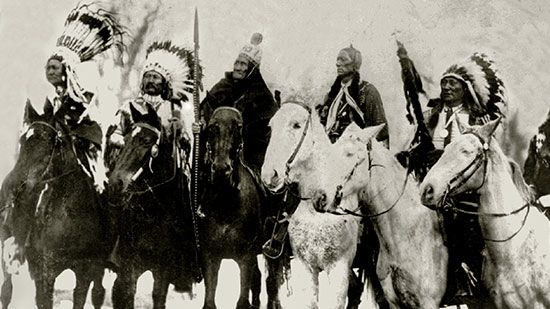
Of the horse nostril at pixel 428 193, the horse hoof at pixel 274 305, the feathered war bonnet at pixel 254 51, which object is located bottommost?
the horse hoof at pixel 274 305

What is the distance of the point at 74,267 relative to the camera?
22.0ft

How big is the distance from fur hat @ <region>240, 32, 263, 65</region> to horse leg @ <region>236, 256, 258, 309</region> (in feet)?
5.19

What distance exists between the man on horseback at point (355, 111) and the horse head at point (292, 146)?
10 centimetres

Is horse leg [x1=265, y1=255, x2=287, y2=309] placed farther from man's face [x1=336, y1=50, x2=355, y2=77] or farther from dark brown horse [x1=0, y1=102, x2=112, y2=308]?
man's face [x1=336, y1=50, x2=355, y2=77]

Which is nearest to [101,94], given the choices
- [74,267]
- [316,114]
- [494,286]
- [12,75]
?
[12,75]

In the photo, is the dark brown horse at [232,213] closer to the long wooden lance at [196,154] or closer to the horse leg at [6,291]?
the long wooden lance at [196,154]

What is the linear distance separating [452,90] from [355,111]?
2.45ft

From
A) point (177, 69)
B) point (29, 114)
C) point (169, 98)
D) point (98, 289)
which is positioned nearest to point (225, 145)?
point (169, 98)

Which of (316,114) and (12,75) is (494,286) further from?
(12,75)

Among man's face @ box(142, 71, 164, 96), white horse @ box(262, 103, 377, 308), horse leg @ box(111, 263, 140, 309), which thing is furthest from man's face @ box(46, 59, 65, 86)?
white horse @ box(262, 103, 377, 308)

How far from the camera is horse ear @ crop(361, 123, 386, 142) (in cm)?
591

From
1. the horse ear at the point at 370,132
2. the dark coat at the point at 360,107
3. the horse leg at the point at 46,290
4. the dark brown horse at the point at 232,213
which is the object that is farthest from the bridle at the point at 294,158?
the horse leg at the point at 46,290

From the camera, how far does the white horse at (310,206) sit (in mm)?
6016

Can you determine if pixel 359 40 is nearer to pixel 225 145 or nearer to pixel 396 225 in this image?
pixel 225 145
